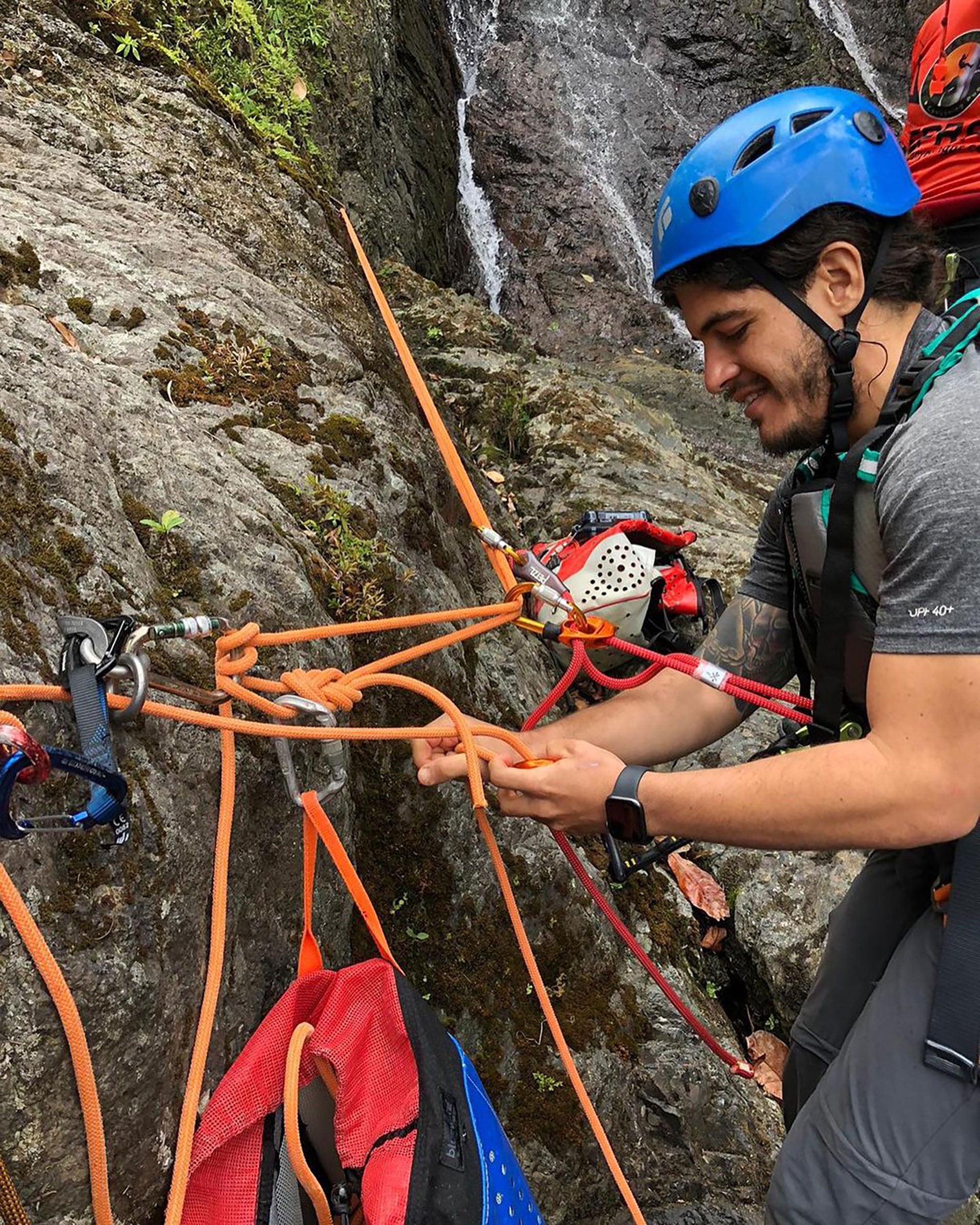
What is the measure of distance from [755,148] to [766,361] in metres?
0.56

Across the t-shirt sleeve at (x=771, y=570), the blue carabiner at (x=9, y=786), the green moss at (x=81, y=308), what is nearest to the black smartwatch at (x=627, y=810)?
the t-shirt sleeve at (x=771, y=570)

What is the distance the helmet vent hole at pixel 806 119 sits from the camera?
82.5 inches

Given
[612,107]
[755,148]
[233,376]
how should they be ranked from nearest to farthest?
→ [755,148]
[233,376]
[612,107]

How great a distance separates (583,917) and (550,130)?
14196 mm

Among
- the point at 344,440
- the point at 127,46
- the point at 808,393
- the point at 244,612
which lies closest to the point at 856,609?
the point at 808,393

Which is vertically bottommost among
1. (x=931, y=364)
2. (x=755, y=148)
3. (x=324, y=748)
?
(x=324, y=748)

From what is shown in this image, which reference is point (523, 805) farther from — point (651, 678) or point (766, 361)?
point (766, 361)

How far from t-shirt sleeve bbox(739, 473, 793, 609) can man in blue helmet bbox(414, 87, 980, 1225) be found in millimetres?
232

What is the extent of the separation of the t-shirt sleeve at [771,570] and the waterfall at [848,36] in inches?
660

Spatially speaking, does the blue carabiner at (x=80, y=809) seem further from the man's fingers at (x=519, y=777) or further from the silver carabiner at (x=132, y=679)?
the man's fingers at (x=519, y=777)

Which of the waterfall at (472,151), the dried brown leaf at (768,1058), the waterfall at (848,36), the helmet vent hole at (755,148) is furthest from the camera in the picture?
the waterfall at (848,36)

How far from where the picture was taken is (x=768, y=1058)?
3.48 metres

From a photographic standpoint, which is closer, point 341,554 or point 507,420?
point 341,554

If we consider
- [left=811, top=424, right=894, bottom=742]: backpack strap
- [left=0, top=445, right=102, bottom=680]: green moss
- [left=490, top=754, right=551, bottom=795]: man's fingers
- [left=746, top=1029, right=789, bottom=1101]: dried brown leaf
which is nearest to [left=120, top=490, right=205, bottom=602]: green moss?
[left=0, top=445, right=102, bottom=680]: green moss
